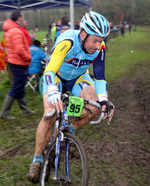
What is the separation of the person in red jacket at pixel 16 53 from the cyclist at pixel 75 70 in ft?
6.99

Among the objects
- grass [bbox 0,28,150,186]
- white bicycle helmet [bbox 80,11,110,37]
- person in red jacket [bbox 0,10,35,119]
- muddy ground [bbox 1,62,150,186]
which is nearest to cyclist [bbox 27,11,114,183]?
white bicycle helmet [bbox 80,11,110,37]

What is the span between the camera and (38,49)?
723 centimetres

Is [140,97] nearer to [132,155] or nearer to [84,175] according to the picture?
[132,155]

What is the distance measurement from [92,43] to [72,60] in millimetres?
380

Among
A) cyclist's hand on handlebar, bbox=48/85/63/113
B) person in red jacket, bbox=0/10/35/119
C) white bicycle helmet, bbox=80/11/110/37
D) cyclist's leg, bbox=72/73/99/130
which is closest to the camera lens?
cyclist's hand on handlebar, bbox=48/85/63/113

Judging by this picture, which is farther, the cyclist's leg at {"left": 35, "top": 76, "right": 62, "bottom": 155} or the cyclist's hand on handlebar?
the cyclist's leg at {"left": 35, "top": 76, "right": 62, "bottom": 155}

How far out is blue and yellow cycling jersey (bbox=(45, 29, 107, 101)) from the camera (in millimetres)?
2714

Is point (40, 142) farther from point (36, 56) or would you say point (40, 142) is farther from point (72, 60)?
point (36, 56)

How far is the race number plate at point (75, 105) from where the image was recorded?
2352 millimetres

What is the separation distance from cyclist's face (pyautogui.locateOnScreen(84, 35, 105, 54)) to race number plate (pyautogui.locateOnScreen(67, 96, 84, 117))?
766 mm

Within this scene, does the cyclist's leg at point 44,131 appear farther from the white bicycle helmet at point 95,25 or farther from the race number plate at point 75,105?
the white bicycle helmet at point 95,25

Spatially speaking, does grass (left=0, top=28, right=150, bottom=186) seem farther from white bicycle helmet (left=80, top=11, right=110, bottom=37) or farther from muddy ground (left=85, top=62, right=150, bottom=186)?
white bicycle helmet (left=80, top=11, right=110, bottom=37)

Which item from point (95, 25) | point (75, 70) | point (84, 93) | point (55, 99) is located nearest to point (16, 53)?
point (75, 70)

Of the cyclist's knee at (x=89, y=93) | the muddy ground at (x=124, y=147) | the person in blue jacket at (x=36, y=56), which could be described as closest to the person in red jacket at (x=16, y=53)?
the person in blue jacket at (x=36, y=56)
